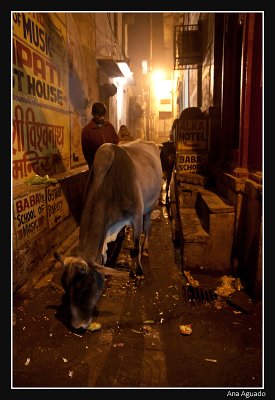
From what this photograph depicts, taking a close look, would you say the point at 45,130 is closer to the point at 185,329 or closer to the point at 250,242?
the point at 250,242

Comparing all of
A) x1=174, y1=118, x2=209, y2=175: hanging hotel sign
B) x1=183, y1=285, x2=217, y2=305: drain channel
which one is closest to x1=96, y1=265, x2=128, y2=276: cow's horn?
x1=183, y1=285, x2=217, y2=305: drain channel

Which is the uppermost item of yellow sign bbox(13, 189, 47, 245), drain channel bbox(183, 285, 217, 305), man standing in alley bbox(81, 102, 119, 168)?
man standing in alley bbox(81, 102, 119, 168)

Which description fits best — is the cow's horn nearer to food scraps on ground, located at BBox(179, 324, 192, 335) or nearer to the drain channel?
food scraps on ground, located at BBox(179, 324, 192, 335)

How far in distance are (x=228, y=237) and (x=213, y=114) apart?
11.6ft

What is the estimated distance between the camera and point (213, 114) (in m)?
7.18

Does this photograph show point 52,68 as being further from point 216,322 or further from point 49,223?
point 216,322

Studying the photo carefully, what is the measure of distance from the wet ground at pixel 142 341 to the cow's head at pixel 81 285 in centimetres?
34

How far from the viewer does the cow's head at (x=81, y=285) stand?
2.89m

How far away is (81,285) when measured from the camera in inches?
116

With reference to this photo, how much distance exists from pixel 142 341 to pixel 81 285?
0.90 meters

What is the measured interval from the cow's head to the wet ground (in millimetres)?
336

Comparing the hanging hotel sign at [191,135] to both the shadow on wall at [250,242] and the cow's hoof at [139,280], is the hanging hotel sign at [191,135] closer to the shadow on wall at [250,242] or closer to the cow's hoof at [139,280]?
the shadow on wall at [250,242]

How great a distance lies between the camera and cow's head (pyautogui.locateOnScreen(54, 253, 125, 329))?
9.48ft


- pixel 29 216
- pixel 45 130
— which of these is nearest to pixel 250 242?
pixel 29 216
